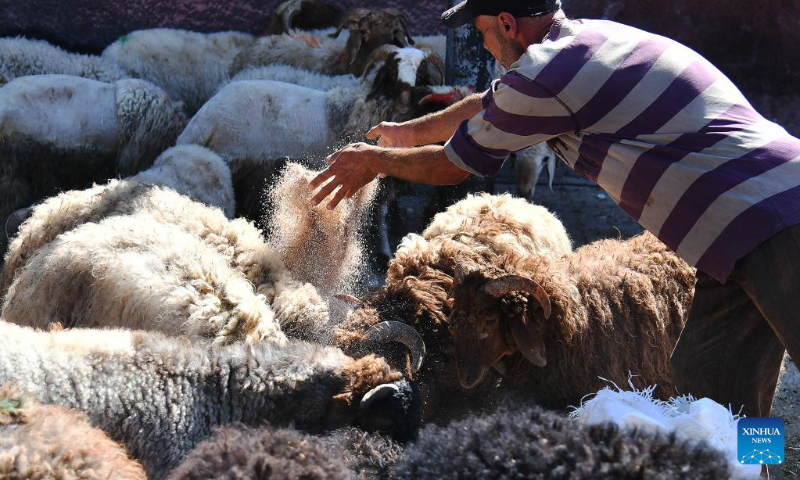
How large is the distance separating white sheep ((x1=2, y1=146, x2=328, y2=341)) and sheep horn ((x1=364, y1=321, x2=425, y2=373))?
48cm

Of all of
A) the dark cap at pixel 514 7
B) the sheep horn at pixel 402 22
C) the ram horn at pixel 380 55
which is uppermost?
the dark cap at pixel 514 7

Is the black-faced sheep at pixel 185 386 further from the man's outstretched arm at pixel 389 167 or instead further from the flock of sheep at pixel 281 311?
the man's outstretched arm at pixel 389 167

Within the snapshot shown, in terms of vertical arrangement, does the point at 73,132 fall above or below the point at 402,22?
below

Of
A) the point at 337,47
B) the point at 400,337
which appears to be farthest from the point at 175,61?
the point at 400,337

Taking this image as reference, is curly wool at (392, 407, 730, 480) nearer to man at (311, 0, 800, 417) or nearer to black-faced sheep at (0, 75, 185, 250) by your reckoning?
man at (311, 0, 800, 417)

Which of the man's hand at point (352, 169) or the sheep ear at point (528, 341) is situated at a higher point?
the man's hand at point (352, 169)

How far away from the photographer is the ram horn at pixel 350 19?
25.8 ft

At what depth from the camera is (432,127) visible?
13.0 ft

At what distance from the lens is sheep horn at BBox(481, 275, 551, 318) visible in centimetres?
370

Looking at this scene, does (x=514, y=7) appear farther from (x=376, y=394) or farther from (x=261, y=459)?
(x=261, y=459)

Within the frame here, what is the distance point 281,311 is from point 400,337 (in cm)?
67

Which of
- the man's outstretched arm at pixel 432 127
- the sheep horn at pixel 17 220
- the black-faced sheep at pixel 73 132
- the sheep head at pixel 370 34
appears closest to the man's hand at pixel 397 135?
the man's outstretched arm at pixel 432 127

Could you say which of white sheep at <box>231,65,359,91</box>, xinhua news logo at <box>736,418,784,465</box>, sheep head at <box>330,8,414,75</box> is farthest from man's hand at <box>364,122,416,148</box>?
sheep head at <box>330,8,414,75</box>

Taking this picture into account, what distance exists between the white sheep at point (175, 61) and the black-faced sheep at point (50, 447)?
18.1 feet
